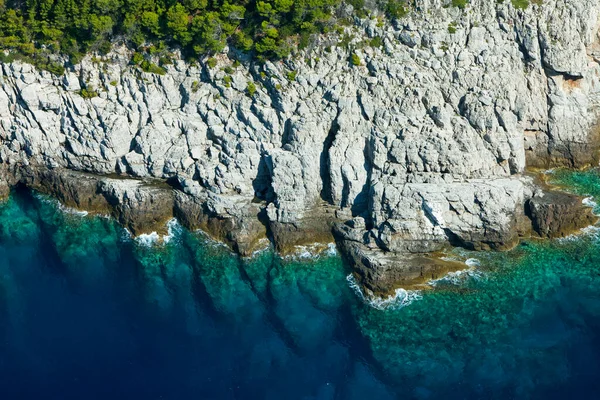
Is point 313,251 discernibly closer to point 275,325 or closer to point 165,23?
point 275,325

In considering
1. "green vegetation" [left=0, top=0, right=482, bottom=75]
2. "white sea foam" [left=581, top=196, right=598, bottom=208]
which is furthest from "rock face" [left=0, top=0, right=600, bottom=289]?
"white sea foam" [left=581, top=196, right=598, bottom=208]

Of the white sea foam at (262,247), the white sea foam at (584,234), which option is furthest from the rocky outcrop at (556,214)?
the white sea foam at (262,247)

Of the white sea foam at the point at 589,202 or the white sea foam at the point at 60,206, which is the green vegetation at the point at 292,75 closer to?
the white sea foam at the point at 60,206

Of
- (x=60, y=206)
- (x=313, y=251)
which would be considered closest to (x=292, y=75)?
(x=313, y=251)

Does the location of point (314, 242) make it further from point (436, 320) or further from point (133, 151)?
point (133, 151)

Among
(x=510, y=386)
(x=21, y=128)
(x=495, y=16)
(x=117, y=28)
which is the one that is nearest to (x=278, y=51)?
(x=117, y=28)
